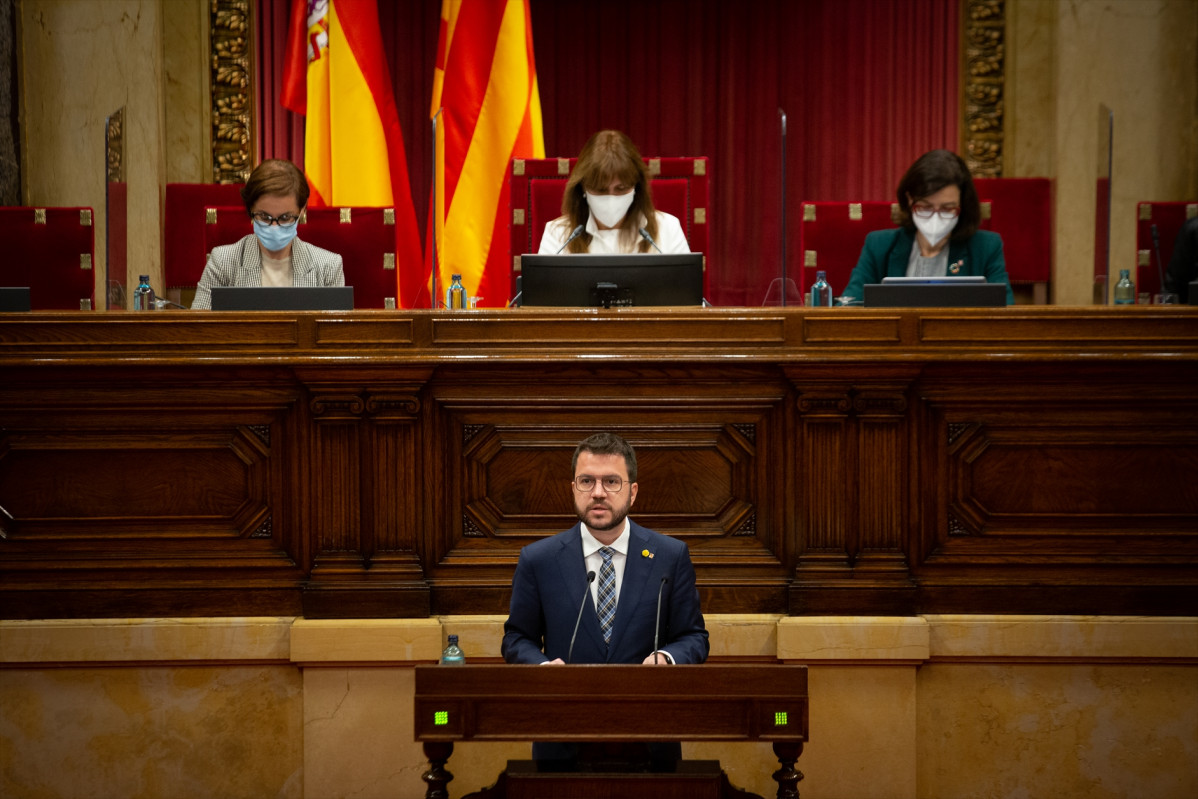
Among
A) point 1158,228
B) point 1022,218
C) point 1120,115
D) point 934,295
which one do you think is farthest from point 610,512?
point 1120,115

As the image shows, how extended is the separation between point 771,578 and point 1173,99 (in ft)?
12.7

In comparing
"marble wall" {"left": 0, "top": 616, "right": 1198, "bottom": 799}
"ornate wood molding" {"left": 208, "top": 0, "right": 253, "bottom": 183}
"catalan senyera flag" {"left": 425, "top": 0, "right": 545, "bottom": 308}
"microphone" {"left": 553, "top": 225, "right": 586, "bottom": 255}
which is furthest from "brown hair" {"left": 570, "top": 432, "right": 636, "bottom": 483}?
"ornate wood molding" {"left": 208, "top": 0, "right": 253, "bottom": 183}

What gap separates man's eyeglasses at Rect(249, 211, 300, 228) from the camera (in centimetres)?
416

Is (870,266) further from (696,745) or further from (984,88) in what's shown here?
(984,88)

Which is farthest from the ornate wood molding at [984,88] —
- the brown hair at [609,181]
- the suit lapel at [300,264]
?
the suit lapel at [300,264]

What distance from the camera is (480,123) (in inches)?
236

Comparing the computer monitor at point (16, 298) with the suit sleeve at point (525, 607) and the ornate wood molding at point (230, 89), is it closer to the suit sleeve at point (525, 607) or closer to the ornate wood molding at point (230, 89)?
the suit sleeve at point (525, 607)

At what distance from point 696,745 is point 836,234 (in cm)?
235

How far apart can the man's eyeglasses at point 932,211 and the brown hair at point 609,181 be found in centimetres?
92

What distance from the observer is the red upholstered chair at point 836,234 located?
4.95 metres

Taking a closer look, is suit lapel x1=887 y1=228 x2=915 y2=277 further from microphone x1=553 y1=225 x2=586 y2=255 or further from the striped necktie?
the striped necktie

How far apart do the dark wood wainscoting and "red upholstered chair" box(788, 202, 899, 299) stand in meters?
1.57

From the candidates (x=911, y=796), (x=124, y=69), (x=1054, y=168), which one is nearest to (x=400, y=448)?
(x=911, y=796)

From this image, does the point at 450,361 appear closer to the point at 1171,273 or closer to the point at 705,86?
the point at 1171,273
